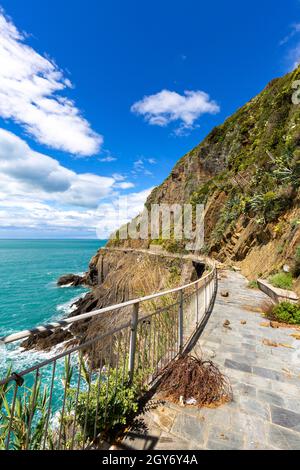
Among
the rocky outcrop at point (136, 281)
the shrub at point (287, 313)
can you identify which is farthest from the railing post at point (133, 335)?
the rocky outcrop at point (136, 281)

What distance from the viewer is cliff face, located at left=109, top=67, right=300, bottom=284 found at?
1327 centimetres

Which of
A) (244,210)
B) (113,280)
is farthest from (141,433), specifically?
(113,280)

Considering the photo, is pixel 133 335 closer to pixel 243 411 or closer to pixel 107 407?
pixel 107 407

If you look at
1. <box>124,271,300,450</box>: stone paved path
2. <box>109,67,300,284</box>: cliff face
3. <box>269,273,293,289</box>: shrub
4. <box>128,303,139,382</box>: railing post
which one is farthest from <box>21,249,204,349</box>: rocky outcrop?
<box>128,303,139,382</box>: railing post

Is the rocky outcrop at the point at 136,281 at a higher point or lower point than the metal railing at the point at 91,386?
lower

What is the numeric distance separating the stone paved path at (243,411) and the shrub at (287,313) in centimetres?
120

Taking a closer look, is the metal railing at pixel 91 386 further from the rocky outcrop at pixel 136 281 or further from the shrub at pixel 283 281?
the rocky outcrop at pixel 136 281

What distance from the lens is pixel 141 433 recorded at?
2.46m

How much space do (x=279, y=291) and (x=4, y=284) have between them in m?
44.6

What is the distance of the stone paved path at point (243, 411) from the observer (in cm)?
238

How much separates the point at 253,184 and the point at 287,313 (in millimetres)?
15826

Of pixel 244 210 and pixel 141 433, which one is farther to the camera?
pixel 244 210

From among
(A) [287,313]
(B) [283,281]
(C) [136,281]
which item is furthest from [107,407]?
(C) [136,281]
